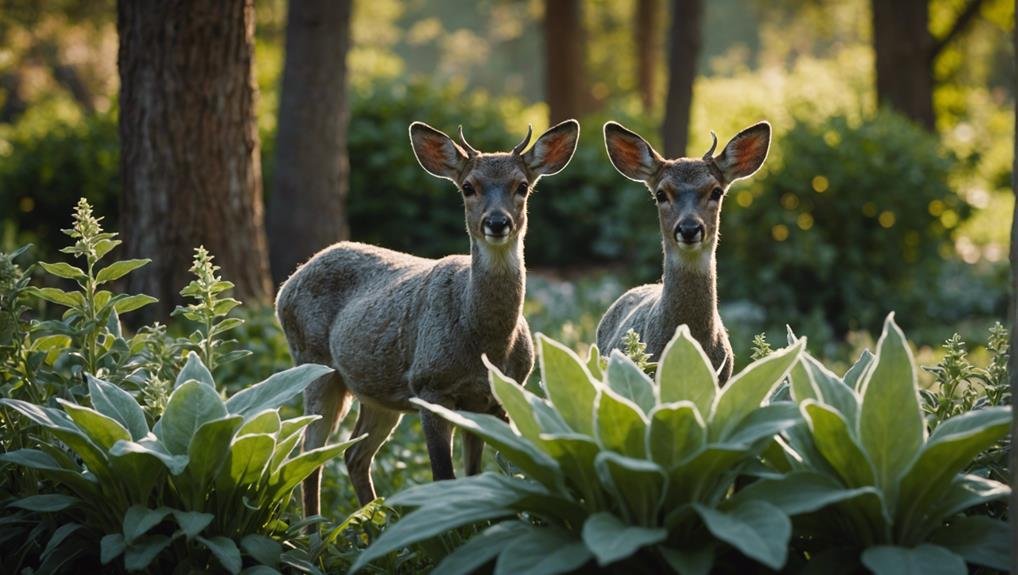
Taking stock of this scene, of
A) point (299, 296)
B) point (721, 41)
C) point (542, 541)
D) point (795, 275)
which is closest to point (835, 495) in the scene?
point (542, 541)

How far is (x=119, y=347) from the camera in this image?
5184 mm

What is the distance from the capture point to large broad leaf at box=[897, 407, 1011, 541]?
371 centimetres

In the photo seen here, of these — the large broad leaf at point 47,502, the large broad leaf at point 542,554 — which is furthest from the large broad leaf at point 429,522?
the large broad leaf at point 47,502

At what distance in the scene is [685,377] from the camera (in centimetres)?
404

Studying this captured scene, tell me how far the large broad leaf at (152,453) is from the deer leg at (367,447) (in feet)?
6.96

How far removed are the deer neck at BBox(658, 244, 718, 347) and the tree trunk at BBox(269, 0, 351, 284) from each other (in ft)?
17.4

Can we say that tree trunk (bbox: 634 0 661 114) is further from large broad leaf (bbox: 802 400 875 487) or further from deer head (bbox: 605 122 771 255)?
large broad leaf (bbox: 802 400 875 487)

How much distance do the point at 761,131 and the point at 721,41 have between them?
5629 centimetres

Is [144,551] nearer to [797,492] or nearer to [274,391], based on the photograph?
[274,391]

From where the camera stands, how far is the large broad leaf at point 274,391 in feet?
15.4

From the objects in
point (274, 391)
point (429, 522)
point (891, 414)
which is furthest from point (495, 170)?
point (891, 414)

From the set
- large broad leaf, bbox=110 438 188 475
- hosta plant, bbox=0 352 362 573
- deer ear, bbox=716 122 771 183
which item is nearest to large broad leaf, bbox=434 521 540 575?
hosta plant, bbox=0 352 362 573

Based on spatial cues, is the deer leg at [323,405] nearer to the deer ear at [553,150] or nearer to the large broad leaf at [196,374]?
the deer ear at [553,150]

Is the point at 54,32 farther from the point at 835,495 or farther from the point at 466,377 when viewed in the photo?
the point at 835,495
